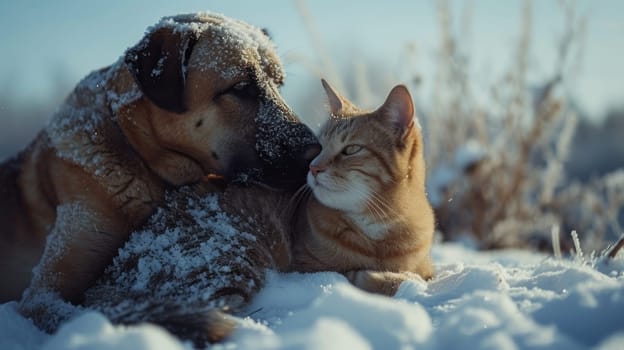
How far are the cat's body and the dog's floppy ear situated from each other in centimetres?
51

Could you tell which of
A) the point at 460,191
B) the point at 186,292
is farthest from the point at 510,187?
the point at 186,292

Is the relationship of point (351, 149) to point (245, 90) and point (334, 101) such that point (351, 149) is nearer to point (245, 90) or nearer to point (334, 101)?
point (334, 101)

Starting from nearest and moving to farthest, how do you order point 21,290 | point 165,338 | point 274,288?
point 165,338, point 274,288, point 21,290

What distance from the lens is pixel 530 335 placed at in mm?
1646

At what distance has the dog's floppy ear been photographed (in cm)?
277

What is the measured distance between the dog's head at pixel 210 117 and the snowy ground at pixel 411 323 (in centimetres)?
82

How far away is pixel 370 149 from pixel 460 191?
401 centimetres

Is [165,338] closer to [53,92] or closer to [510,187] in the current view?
[510,187]

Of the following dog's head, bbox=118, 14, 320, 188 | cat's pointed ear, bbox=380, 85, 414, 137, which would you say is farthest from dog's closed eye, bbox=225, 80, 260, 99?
cat's pointed ear, bbox=380, 85, 414, 137

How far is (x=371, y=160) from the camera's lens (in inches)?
116

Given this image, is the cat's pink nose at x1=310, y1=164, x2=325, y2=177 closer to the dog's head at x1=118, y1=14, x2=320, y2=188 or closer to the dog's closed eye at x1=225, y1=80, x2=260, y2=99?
the dog's head at x1=118, y1=14, x2=320, y2=188

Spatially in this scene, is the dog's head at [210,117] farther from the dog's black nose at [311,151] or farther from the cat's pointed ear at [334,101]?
the cat's pointed ear at [334,101]

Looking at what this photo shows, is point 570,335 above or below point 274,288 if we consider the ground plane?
above

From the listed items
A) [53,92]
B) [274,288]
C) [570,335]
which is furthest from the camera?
[53,92]
